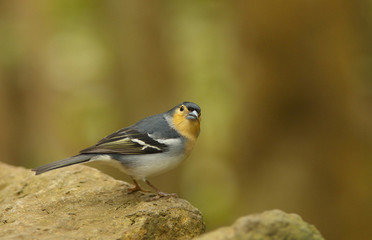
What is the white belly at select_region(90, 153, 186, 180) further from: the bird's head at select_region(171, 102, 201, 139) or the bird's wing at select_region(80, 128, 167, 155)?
the bird's head at select_region(171, 102, 201, 139)

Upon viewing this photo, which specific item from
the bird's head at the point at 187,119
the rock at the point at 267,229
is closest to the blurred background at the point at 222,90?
the bird's head at the point at 187,119

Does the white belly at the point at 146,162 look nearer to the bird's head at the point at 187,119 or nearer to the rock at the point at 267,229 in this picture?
the bird's head at the point at 187,119

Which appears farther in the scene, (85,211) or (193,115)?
(193,115)

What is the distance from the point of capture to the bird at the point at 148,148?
591 centimetres

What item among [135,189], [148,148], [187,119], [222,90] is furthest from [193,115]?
[222,90]

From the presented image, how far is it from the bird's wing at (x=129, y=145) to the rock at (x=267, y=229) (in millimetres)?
2198

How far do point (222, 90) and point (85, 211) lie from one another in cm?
784

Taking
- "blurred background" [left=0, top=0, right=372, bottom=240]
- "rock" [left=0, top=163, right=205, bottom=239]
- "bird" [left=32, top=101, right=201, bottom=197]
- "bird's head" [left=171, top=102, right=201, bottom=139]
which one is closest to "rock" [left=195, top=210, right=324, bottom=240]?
"rock" [left=0, top=163, right=205, bottom=239]

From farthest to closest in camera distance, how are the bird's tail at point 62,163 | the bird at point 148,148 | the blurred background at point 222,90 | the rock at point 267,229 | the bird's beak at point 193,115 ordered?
the blurred background at point 222,90 → the bird's beak at point 193,115 → the bird at point 148,148 → the bird's tail at point 62,163 → the rock at point 267,229

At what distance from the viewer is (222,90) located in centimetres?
1288

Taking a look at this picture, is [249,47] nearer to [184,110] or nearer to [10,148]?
[184,110]

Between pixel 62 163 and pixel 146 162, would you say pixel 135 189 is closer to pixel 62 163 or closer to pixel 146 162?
pixel 146 162

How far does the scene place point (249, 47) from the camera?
362 inches

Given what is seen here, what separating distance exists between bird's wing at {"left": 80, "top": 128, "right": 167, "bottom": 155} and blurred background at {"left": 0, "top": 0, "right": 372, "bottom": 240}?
11.7ft
